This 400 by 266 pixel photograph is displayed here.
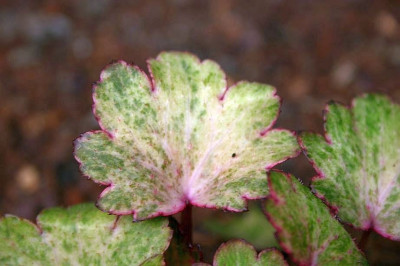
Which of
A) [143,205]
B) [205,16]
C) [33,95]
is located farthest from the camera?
[205,16]

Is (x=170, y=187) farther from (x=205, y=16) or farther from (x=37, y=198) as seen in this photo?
(x=205, y=16)

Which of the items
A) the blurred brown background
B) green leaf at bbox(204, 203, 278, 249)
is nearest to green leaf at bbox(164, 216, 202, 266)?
green leaf at bbox(204, 203, 278, 249)

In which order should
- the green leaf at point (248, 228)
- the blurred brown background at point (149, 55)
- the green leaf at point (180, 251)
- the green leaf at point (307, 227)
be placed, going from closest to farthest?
the green leaf at point (307, 227) → the green leaf at point (180, 251) → the green leaf at point (248, 228) → the blurred brown background at point (149, 55)

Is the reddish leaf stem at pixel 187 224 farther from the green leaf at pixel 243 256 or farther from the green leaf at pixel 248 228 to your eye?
the green leaf at pixel 248 228

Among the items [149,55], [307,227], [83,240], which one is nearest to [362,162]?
[307,227]

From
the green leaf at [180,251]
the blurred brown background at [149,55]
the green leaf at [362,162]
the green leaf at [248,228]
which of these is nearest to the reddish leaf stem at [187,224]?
the green leaf at [180,251]

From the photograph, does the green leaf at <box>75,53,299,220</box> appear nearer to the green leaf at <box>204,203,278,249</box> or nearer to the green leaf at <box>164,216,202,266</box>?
the green leaf at <box>164,216,202,266</box>

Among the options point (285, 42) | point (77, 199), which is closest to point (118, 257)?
point (77, 199)
